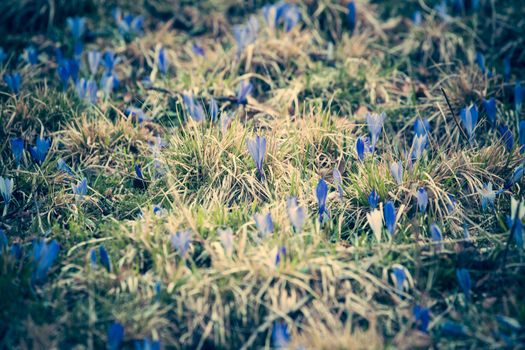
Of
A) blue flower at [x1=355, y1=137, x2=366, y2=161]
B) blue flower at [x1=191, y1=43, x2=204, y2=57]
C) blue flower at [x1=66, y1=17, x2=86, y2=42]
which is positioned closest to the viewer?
blue flower at [x1=355, y1=137, x2=366, y2=161]

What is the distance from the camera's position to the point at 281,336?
211 cm

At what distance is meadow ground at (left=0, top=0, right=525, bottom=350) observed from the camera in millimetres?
2270

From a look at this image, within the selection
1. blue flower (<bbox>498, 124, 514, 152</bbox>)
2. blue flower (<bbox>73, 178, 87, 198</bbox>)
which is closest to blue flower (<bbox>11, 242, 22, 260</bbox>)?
blue flower (<bbox>73, 178, 87, 198</bbox>)

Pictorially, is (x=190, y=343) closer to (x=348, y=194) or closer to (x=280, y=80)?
(x=348, y=194)

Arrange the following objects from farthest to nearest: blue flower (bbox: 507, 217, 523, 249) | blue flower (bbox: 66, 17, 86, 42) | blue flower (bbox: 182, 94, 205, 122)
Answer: blue flower (bbox: 66, 17, 86, 42) < blue flower (bbox: 182, 94, 205, 122) < blue flower (bbox: 507, 217, 523, 249)

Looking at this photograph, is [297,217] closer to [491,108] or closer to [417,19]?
[491,108]

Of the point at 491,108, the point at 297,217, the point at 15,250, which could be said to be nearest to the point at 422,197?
the point at 297,217

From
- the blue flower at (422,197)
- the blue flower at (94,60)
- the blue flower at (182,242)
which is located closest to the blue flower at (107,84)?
the blue flower at (94,60)

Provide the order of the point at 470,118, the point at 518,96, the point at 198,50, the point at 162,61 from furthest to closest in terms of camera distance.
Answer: the point at 198,50
the point at 162,61
the point at 518,96
the point at 470,118

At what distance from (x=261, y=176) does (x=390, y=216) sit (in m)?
0.66

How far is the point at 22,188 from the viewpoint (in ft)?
9.54

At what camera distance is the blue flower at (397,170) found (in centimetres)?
269

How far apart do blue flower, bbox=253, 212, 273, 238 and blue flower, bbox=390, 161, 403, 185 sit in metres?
0.64

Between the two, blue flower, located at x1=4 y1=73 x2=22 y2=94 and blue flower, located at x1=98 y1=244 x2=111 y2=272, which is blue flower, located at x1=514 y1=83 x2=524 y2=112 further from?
blue flower, located at x1=4 y1=73 x2=22 y2=94
